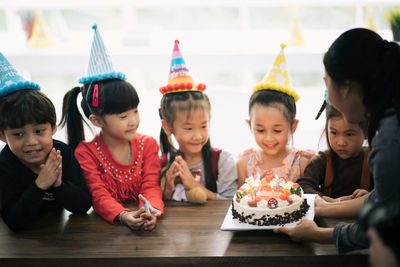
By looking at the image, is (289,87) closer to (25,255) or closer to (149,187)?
(149,187)

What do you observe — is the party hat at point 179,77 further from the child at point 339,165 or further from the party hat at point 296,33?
the party hat at point 296,33

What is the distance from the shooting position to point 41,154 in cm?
171

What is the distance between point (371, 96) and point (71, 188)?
1.12m

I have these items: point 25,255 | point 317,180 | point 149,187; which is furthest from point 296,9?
point 25,255

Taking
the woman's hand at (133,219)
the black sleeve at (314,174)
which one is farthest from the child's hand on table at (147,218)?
the black sleeve at (314,174)

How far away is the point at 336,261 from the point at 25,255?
1005 millimetres

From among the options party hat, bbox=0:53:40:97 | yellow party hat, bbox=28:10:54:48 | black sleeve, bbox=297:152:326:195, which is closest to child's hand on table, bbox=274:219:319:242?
black sleeve, bbox=297:152:326:195

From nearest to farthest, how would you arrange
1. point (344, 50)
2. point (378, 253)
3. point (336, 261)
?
point (378, 253)
point (344, 50)
point (336, 261)

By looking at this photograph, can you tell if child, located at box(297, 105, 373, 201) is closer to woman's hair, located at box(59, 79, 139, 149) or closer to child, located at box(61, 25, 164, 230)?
child, located at box(61, 25, 164, 230)

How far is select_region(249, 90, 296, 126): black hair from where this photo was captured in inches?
78.7

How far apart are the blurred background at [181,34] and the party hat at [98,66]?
93cm

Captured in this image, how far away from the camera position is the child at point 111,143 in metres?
1.85

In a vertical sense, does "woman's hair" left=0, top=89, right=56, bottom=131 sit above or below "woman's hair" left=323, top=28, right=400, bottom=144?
below

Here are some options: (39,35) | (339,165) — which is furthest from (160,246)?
(39,35)
